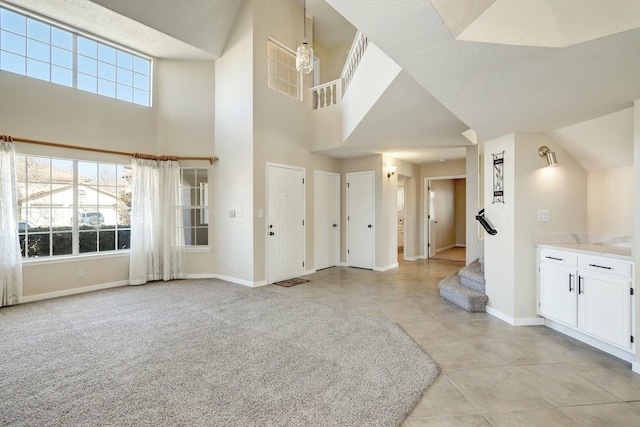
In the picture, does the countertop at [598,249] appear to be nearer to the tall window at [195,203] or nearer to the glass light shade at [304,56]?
the glass light shade at [304,56]

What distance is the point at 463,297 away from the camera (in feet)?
12.8

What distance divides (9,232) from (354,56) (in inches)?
215

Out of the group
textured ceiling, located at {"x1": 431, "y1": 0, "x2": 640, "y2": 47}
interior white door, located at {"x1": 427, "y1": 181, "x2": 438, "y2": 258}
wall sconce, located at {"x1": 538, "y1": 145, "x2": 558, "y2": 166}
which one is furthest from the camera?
interior white door, located at {"x1": 427, "y1": 181, "x2": 438, "y2": 258}

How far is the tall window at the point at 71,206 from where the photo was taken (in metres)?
4.34

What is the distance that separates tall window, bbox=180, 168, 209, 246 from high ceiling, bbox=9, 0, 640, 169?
7.13 feet

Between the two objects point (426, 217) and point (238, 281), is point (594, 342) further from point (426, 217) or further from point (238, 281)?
point (426, 217)

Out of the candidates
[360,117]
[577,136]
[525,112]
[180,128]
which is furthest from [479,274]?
[180,128]

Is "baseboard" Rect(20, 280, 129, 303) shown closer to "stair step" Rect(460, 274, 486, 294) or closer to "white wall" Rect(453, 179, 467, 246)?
"stair step" Rect(460, 274, 486, 294)

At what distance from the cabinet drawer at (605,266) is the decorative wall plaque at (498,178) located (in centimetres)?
101

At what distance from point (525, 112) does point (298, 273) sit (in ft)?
14.1

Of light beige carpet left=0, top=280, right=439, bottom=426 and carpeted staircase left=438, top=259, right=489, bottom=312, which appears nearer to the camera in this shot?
light beige carpet left=0, top=280, right=439, bottom=426

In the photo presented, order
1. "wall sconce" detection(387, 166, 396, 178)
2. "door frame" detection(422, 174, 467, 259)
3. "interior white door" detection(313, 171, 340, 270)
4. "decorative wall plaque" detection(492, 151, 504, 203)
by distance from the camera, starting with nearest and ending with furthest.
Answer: "decorative wall plaque" detection(492, 151, 504, 203)
"interior white door" detection(313, 171, 340, 270)
"wall sconce" detection(387, 166, 396, 178)
"door frame" detection(422, 174, 467, 259)

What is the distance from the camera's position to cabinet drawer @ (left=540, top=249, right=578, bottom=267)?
2946 mm

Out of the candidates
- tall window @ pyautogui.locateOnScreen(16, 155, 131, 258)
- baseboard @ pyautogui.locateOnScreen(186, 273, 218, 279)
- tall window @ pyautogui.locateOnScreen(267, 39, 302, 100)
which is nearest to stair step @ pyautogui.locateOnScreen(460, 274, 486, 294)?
baseboard @ pyautogui.locateOnScreen(186, 273, 218, 279)
